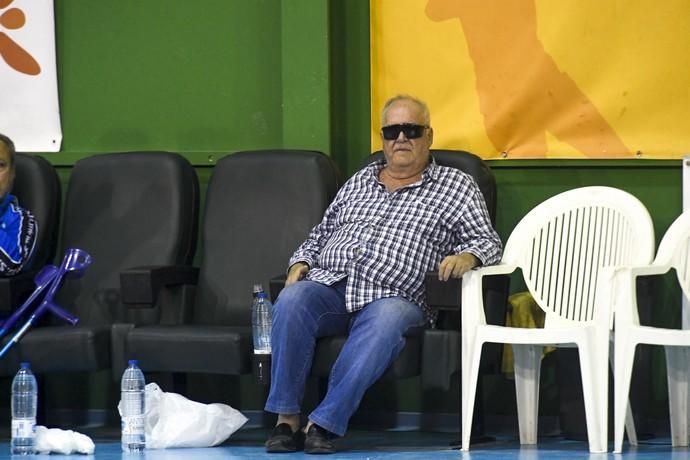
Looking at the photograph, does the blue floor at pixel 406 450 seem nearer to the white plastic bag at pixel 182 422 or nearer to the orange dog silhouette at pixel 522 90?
the white plastic bag at pixel 182 422

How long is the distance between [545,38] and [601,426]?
1.53 m

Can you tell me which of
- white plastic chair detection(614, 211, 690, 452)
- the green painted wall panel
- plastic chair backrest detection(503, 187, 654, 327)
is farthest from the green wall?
white plastic chair detection(614, 211, 690, 452)

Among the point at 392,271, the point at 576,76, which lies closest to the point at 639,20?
the point at 576,76

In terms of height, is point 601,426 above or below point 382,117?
below

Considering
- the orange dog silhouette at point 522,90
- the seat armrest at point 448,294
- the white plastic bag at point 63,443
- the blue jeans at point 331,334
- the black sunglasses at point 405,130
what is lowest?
the white plastic bag at point 63,443

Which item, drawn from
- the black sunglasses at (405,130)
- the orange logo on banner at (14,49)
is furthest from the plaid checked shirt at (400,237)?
the orange logo on banner at (14,49)

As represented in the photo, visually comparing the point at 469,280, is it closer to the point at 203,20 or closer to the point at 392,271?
the point at 392,271

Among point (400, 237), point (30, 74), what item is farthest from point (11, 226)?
point (400, 237)

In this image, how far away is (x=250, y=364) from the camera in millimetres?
4168

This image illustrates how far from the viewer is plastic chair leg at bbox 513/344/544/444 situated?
4.19 meters

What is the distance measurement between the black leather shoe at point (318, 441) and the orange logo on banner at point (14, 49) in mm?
2103

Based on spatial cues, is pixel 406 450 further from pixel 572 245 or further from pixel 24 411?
pixel 24 411

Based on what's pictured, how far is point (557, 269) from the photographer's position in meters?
Answer: 4.34

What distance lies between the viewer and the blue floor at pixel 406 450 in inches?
154
